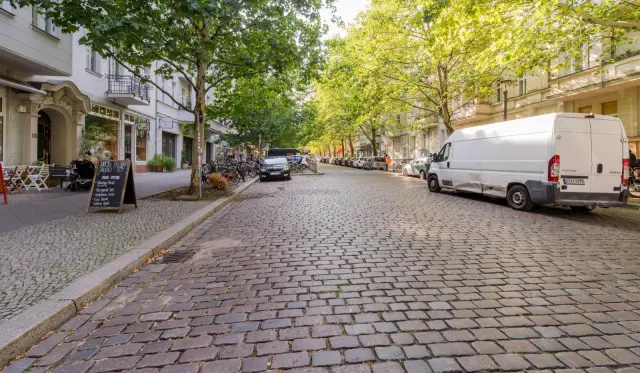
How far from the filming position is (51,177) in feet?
44.3

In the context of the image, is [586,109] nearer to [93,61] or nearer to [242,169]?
[242,169]

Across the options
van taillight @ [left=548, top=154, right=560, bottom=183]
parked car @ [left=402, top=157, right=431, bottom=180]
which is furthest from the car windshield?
van taillight @ [left=548, top=154, right=560, bottom=183]

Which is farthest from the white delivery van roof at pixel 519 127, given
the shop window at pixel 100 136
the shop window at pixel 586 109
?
the shop window at pixel 100 136

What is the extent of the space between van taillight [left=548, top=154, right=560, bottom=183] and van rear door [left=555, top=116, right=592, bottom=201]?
0.08 meters

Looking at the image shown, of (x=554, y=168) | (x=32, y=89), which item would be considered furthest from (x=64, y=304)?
(x=32, y=89)

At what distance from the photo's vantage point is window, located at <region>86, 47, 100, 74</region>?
17.7 meters

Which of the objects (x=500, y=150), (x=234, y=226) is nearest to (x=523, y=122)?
(x=500, y=150)

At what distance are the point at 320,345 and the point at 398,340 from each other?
579mm

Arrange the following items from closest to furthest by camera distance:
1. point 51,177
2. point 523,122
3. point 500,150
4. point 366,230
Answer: point 366,230
point 523,122
point 500,150
point 51,177

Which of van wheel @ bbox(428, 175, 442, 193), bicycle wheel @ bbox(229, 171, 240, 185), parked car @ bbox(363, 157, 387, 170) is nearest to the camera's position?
van wheel @ bbox(428, 175, 442, 193)

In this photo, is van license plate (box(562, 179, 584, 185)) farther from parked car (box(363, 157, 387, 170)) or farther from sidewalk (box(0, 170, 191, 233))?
parked car (box(363, 157, 387, 170))

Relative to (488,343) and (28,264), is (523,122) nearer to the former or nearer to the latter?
(488,343)

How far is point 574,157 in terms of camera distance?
8945 mm

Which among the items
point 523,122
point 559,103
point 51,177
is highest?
point 559,103
